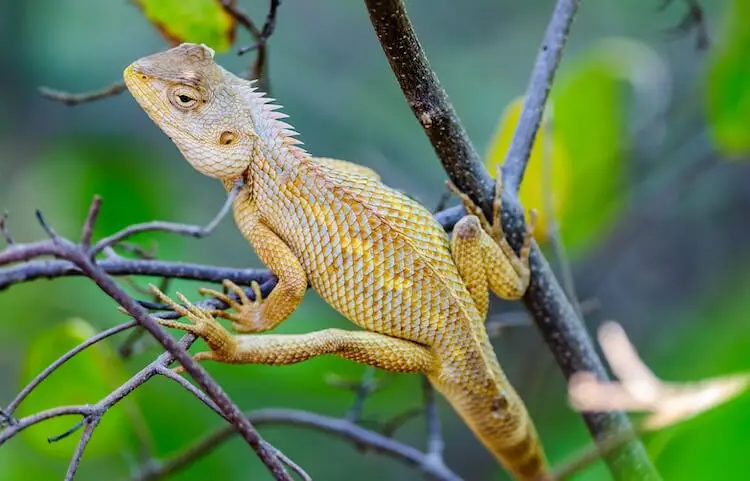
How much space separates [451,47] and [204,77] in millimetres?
3042

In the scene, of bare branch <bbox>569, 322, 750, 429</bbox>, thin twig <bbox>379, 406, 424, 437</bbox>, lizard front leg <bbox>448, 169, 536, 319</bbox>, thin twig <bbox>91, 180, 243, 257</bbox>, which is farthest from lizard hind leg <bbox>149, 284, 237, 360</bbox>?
thin twig <bbox>379, 406, 424, 437</bbox>

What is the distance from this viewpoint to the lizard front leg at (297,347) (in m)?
1.30

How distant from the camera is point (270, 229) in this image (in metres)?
1.56

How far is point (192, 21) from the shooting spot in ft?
5.14

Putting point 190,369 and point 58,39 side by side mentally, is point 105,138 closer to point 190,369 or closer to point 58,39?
point 58,39

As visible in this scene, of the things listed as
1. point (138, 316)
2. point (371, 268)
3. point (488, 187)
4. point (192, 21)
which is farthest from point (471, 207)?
point (138, 316)

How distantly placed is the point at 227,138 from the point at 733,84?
48.8 inches

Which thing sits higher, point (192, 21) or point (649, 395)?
point (192, 21)

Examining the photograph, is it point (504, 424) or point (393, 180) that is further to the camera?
point (393, 180)

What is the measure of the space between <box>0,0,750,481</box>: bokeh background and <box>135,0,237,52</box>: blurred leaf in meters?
0.54

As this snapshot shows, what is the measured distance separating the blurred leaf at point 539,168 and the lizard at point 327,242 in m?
0.26

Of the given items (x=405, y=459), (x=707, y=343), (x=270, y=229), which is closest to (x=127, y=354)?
(x=270, y=229)

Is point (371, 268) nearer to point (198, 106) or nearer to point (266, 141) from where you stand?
point (266, 141)

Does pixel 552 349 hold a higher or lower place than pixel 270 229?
lower
